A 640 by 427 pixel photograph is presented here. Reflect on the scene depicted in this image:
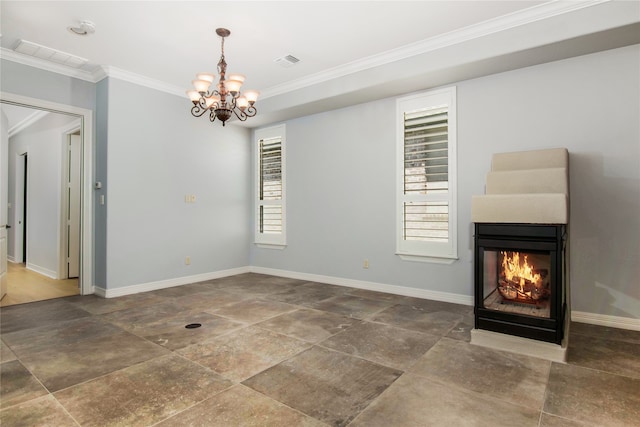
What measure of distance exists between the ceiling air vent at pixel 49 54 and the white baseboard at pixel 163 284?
284 cm

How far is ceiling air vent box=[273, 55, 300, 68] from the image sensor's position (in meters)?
4.15

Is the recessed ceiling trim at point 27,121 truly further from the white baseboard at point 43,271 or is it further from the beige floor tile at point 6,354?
the beige floor tile at point 6,354

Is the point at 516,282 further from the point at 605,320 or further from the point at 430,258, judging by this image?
the point at 430,258

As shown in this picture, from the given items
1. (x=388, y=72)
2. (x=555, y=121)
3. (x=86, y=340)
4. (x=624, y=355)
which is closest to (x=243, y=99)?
(x=388, y=72)

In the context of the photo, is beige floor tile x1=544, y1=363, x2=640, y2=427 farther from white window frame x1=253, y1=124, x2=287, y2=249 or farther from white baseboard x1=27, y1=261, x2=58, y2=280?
white baseboard x1=27, y1=261, x2=58, y2=280

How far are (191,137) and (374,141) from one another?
2.82 metres

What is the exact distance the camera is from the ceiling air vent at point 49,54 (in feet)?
12.5

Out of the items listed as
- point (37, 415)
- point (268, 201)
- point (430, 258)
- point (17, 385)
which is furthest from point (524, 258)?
point (268, 201)

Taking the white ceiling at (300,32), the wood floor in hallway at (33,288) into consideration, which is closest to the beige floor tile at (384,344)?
the white ceiling at (300,32)

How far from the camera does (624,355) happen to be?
8.55ft

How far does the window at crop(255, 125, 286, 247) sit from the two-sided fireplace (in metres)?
3.60

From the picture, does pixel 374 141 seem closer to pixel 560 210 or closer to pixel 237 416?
pixel 560 210

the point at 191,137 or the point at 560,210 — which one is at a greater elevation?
the point at 191,137

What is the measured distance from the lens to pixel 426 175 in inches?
171
